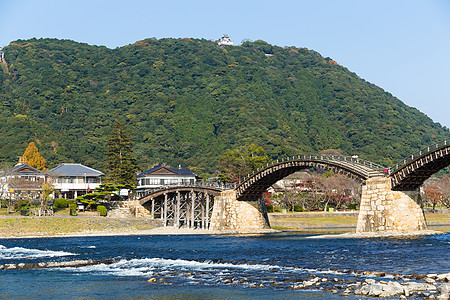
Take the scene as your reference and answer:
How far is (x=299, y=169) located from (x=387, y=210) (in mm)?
17805

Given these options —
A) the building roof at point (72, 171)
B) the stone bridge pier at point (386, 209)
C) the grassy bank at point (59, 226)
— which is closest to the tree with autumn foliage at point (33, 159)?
the building roof at point (72, 171)

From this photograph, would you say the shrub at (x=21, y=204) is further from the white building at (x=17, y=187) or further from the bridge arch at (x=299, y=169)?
the bridge arch at (x=299, y=169)

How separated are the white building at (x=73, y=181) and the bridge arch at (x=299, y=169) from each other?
1773 inches

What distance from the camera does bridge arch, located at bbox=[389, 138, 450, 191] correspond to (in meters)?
51.9

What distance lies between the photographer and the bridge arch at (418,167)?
51.9 meters

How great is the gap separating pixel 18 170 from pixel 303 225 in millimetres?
58901

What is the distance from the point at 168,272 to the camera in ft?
109

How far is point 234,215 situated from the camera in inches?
2886

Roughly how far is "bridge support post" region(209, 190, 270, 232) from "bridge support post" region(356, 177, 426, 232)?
19.7 metres

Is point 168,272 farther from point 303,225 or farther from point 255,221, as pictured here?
point 303,225

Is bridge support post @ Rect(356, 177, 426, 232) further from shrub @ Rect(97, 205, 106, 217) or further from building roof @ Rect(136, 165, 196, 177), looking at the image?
building roof @ Rect(136, 165, 196, 177)

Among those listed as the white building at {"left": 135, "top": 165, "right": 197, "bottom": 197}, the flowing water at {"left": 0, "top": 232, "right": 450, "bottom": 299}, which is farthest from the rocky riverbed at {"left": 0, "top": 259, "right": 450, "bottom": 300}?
the white building at {"left": 135, "top": 165, "right": 197, "bottom": 197}

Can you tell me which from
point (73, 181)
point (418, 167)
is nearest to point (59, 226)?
point (73, 181)

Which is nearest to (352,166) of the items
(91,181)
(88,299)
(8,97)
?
(88,299)
